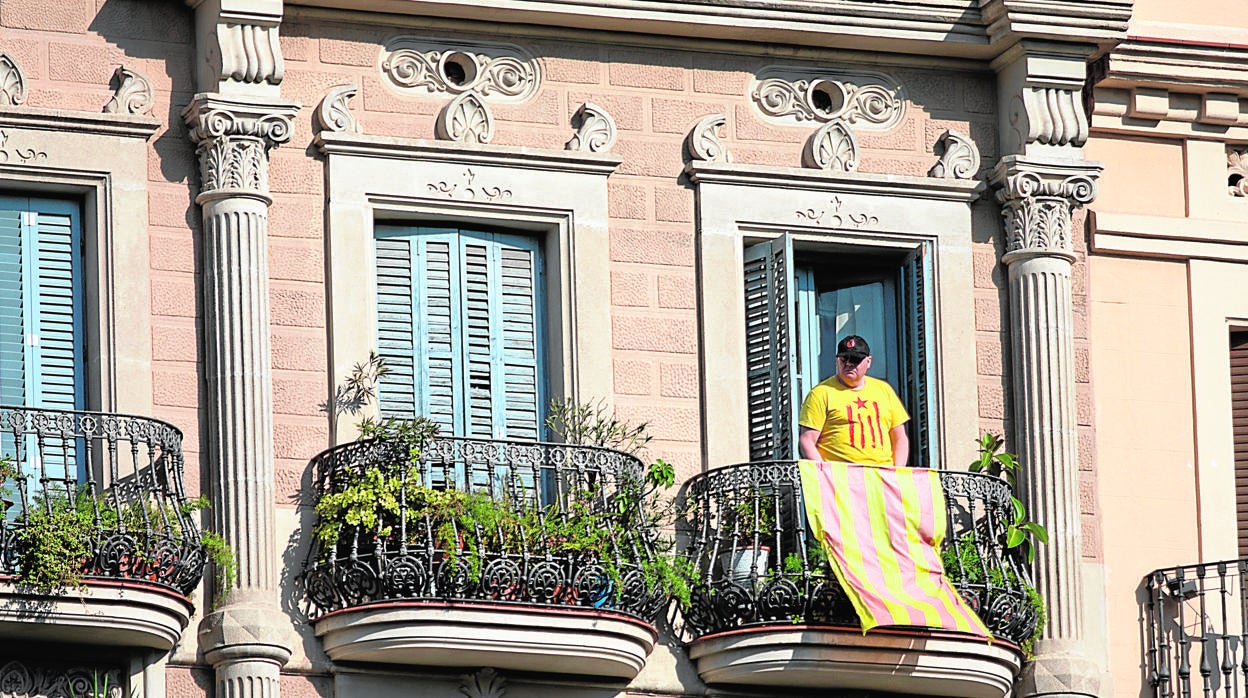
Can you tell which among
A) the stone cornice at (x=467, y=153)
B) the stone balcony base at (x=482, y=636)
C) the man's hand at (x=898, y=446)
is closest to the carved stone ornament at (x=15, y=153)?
the stone cornice at (x=467, y=153)

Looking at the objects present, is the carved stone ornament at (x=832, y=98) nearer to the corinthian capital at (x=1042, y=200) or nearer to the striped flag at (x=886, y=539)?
the corinthian capital at (x=1042, y=200)

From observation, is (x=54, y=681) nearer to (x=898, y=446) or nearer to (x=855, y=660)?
(x=855, y=660)

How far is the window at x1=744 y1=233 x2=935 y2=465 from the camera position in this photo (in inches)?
1006

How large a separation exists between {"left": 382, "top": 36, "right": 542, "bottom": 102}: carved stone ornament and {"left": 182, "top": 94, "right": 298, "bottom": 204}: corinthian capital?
44.2 inches

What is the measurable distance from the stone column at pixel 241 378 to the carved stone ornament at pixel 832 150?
145 inches

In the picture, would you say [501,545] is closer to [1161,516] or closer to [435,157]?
[435,157]

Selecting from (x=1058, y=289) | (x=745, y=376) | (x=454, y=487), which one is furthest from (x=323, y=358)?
(x=1058, y=289)

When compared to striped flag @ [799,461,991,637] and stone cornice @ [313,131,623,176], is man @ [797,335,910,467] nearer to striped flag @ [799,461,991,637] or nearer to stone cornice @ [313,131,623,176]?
striped flag @ [799,461,991,637]

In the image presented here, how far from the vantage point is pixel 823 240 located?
26.1 meters

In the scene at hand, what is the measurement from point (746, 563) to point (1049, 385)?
2.70 meters

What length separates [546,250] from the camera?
84.3 feet

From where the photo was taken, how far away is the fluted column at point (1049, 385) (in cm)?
2550

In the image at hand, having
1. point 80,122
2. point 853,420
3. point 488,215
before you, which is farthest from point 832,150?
point 80,122

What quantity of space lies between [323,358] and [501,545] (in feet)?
6.00
